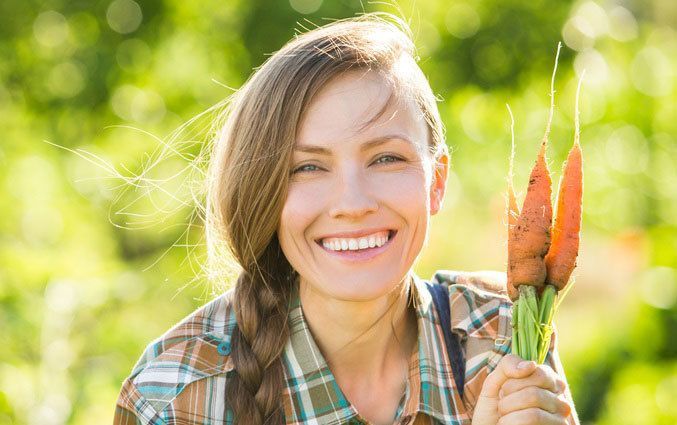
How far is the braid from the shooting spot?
2.31 m

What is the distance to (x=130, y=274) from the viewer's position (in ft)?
17.5

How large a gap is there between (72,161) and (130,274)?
1240mm

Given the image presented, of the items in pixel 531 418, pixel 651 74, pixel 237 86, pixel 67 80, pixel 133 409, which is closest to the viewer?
pixel 531 418

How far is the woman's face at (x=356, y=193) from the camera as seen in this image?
2.20 metres

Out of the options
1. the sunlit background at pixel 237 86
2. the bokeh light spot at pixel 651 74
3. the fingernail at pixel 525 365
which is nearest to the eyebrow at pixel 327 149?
the fingernail at pixel 525 365

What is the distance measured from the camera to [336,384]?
2406mm

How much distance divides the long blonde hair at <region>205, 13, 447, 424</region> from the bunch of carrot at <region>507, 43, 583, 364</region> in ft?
1.08

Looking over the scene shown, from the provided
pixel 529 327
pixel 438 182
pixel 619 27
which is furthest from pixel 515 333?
pixel 619 27

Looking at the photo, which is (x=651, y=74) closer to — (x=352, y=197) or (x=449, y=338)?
(x=449, y=338)

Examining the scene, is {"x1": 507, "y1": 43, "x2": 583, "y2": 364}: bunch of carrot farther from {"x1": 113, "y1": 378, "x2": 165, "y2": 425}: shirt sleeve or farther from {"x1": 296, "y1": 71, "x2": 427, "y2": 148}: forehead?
{"x1": 113, "y1": 378, "x2": 165, "y2": 425}: shirt sleeve

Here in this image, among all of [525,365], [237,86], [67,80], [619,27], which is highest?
[619,27]

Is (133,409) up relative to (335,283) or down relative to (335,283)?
down

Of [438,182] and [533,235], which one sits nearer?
[533,235]

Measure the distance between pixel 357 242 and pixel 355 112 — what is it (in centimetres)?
30
